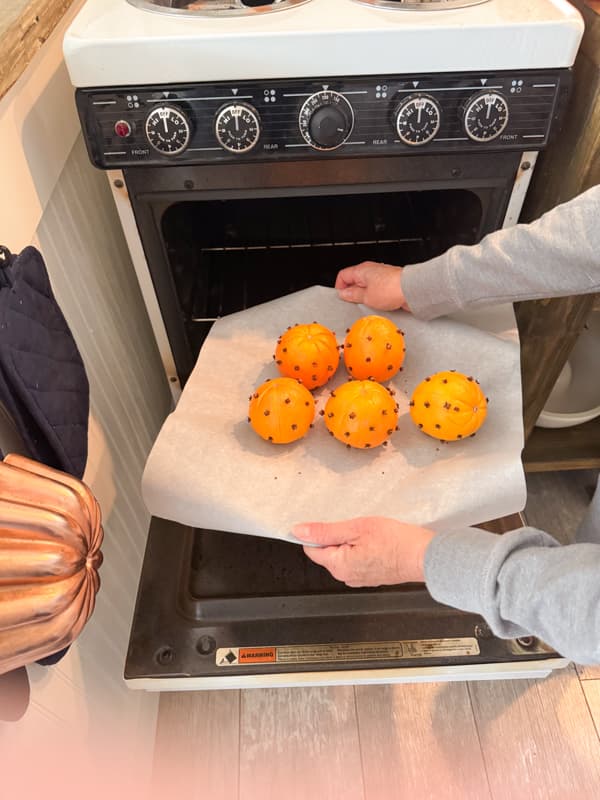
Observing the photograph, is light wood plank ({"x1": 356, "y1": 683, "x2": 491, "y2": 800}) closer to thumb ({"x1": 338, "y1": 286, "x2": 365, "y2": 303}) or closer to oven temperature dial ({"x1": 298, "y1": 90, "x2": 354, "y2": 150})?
thumb ({"x1": 338, "y1": 286, "x2": 365, "y2": 303})

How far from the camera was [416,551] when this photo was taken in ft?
2.26

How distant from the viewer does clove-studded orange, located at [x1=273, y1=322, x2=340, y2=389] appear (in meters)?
0.84

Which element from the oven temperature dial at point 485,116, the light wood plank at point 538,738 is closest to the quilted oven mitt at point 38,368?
the oven temperature dial at point 485,116

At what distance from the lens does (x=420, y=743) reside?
1100mm

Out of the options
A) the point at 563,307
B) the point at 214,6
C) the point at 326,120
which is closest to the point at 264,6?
the point at 214,6

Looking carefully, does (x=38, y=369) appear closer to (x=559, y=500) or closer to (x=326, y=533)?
(x=326, y=533)

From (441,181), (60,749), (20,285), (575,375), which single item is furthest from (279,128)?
(575,375)

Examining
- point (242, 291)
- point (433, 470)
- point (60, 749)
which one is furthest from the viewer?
point (242, 291)

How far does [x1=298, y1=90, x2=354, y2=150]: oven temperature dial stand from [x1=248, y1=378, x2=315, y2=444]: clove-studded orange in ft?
1.00

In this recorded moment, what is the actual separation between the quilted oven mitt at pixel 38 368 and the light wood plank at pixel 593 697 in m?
1.06

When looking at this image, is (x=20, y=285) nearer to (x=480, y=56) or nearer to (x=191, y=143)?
(x=191, y=143)

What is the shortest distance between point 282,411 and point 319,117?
358 mm

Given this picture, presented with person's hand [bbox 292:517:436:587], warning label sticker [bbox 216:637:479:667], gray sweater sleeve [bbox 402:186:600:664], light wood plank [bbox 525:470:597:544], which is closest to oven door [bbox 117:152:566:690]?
warning label sticker [bbox 216:637:479:667]

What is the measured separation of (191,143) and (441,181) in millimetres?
328
